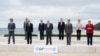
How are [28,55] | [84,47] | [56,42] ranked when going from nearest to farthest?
[28,55] < [84,47] < [56,42]

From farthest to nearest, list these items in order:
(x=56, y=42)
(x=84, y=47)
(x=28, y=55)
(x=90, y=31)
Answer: (x=56, y=42)
(x=90, y=31)
(x=84, y=47)
(x=28, y=55)

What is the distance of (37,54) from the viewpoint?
2005cm

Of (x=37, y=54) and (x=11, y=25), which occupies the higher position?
(x=11, y=25)

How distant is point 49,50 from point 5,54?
2.48 metres

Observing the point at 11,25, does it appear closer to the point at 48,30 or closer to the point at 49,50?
the point at 48,30

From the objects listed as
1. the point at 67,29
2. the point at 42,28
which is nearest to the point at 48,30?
the point at 67,29

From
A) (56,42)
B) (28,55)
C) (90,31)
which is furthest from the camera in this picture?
(56,42)

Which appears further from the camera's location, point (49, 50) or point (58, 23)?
point (58, 23)

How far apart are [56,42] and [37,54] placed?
587 centimetres

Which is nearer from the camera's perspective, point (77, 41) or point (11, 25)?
point (11, 25)

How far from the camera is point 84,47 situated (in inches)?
819

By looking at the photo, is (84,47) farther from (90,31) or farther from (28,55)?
(28,55)

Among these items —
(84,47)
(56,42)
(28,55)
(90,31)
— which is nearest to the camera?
(28,55)

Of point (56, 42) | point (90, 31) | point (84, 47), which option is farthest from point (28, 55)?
point (56, 42)
